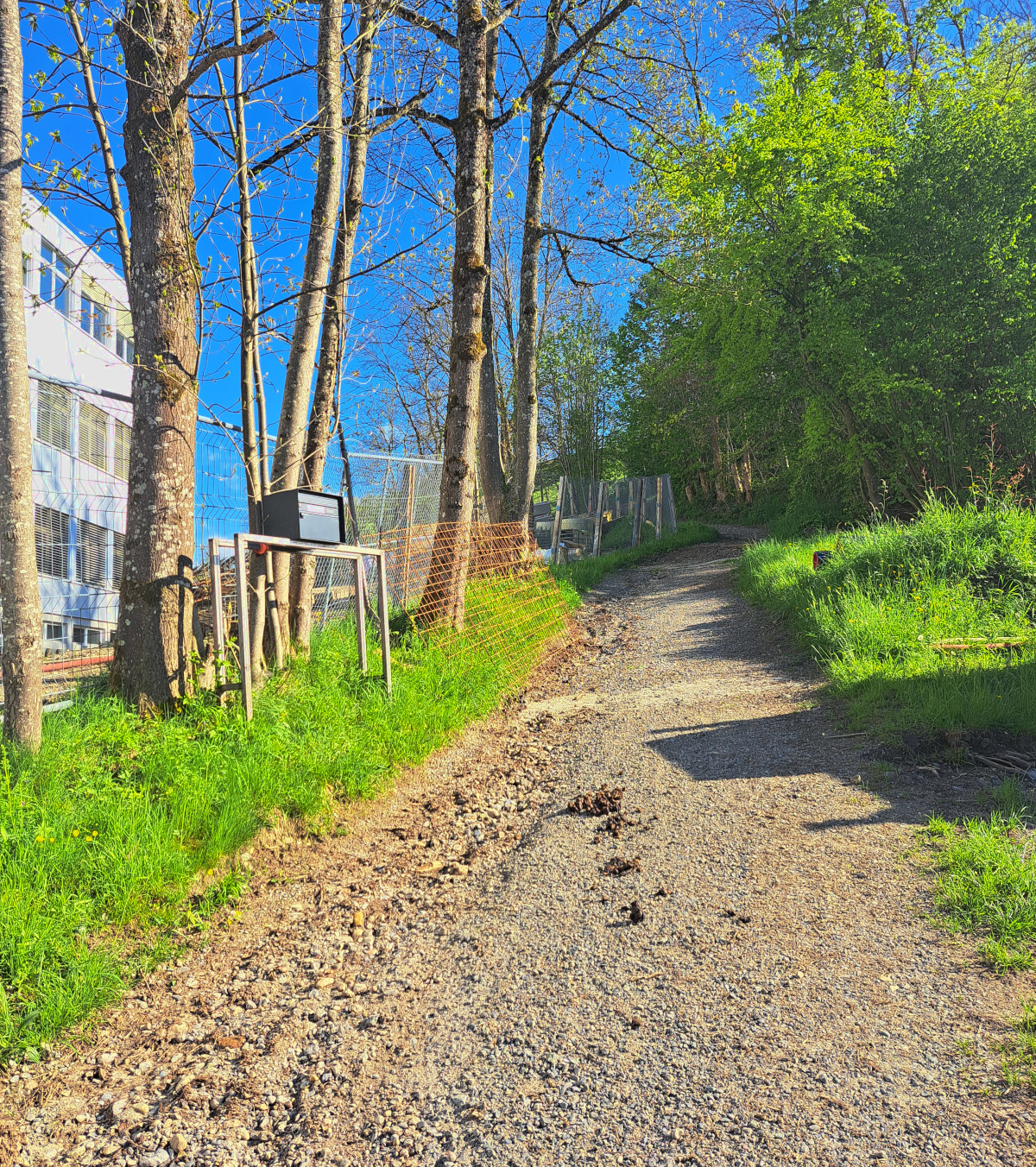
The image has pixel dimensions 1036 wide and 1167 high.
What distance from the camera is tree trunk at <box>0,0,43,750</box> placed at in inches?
144

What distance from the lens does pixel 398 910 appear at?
3.46m

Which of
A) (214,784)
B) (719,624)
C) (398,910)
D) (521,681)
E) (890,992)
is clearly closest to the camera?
(890,992)

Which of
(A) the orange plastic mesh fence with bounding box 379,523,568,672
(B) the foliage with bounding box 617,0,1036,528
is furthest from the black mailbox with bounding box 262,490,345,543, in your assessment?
(B) the foliage with bounding box 617,0,1036,528

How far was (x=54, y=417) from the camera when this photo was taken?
768 centimetres

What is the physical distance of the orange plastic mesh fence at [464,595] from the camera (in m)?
7.25

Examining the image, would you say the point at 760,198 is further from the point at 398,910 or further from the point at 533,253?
the point at 398,910

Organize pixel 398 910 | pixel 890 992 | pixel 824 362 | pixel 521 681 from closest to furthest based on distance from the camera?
pixel 890 992 < pixel 398 910 < pixel 521 681 < pixel 824 362

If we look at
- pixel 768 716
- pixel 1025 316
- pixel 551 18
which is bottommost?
pixel 768 716

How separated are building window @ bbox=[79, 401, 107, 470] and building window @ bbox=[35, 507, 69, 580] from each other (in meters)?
0.71

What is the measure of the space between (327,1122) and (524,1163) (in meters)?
0.61

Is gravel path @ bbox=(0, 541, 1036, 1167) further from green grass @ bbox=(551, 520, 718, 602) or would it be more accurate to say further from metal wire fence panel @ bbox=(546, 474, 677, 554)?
metal wire fence panel @ bbox=(546, 474, 677, 554)

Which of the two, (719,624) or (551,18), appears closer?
(719,624)

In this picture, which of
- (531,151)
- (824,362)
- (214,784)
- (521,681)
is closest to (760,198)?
→ (824,362)

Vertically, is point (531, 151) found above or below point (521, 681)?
above
